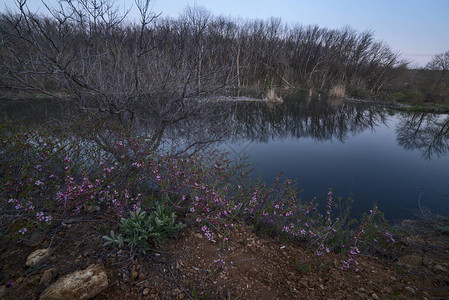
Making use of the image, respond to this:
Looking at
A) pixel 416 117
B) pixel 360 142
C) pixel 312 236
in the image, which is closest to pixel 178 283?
pixel 312 236

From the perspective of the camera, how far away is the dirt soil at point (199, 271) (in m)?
1.67

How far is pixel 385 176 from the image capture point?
7020 mm

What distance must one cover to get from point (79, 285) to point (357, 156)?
32.2 feet

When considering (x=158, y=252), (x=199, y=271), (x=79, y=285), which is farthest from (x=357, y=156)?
(x=79, y=285)

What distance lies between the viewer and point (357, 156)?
342 inches

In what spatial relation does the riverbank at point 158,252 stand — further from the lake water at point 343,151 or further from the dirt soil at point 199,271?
the lake water at point 343,151

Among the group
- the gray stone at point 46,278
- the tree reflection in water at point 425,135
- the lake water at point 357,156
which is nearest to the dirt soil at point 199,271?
the gray stone at point 46,278

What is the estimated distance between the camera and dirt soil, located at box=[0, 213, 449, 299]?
167cm

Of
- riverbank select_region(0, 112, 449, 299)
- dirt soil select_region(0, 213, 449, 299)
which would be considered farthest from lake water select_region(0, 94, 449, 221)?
dirt soil select_region(0, 213, 449, 299)

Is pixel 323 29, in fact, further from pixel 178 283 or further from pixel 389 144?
pixel 178 283

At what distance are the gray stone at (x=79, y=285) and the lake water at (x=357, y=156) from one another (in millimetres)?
4839

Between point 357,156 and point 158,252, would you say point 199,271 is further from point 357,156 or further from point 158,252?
point 357,156

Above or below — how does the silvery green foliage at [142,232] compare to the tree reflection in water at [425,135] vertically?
above

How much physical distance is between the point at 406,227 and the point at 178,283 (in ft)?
15.5
